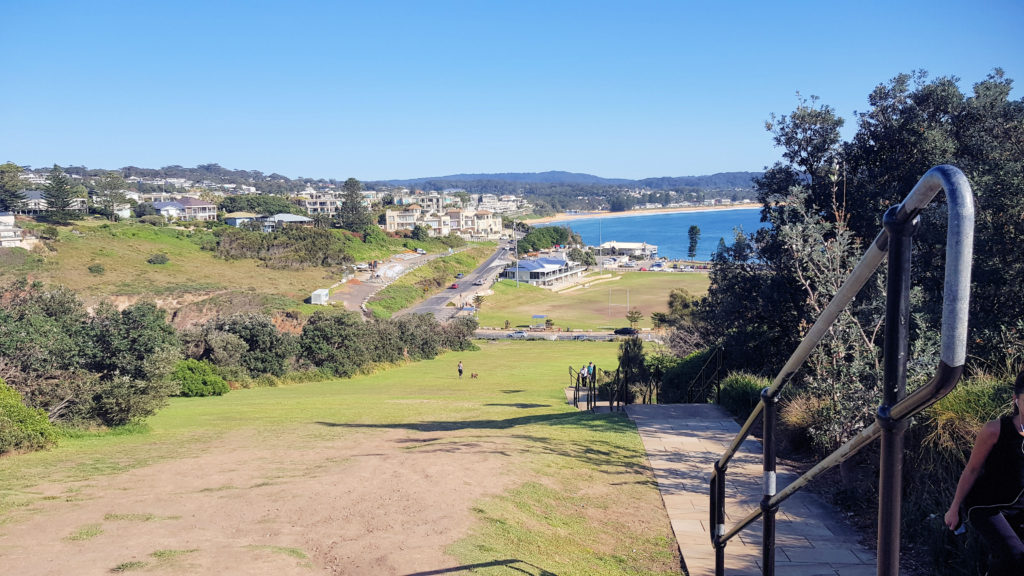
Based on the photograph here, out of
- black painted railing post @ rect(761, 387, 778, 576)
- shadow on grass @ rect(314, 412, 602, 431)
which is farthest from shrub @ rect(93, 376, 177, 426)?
black painted railing post @ rect(761, 387, 778, 576)

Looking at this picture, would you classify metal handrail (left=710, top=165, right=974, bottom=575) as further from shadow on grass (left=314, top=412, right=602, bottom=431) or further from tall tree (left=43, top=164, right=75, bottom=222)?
tall tree (left=43, top=164, right=75, bottom=222)

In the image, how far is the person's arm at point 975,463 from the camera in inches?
108

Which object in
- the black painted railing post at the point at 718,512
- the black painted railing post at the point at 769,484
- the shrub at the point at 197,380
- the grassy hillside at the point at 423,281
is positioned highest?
the black painted railing post at the point at 769,484

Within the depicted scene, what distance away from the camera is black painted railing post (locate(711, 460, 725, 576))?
420 centimetres

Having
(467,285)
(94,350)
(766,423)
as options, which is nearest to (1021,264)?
(766,423)

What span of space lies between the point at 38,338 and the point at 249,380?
30.9ft

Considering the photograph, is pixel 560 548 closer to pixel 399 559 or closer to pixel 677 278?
pixel 399 559

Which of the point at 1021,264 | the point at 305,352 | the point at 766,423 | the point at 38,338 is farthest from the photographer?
the point at 305,352

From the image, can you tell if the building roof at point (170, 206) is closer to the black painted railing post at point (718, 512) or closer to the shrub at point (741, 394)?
the shrub at point (741, 394)

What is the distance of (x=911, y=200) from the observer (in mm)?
1742

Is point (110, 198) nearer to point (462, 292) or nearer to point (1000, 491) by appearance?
point (462, 292)

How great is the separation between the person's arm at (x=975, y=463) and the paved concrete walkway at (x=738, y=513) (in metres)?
2.88

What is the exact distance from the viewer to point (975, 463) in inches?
111

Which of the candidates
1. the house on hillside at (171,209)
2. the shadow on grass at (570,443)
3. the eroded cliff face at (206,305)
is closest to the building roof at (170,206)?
the house on hillside at (171,209)
